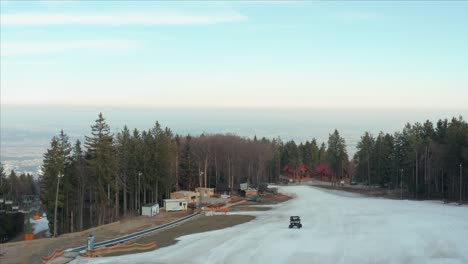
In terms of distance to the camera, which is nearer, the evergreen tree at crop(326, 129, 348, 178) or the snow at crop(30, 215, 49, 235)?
the snow at crop(30, 215, 49, 235)

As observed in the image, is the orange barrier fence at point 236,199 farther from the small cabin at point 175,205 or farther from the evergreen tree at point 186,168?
the evergreen tree at point 186,168

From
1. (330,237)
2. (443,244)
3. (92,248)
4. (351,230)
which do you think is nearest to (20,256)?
(92,248)

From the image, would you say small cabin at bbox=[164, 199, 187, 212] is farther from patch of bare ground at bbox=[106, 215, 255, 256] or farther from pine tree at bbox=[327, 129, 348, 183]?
pine tree at bbox=[327, 129, 348, 183]

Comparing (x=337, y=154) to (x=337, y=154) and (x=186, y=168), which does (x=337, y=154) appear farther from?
(x=186, y=168)

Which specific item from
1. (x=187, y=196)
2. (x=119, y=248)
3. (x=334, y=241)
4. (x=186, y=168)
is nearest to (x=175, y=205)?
(x=187, y=196)

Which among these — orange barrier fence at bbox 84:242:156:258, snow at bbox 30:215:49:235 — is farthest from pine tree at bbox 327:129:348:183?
orange barrier fence at bbox 84:242:156:258
